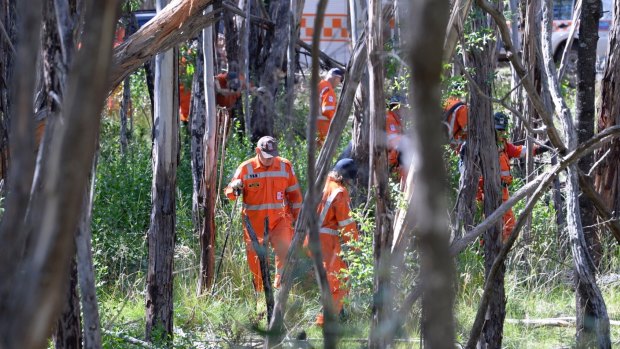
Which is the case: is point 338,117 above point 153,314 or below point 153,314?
above

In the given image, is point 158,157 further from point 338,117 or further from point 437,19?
point 437,19

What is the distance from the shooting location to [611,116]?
310 inches

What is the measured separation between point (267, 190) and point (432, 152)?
803 cm

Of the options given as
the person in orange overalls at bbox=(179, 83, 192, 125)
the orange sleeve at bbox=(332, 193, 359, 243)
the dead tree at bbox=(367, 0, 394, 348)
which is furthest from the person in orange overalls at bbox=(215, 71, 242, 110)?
the dead tree at bbox=(367, 0, 394, 348)

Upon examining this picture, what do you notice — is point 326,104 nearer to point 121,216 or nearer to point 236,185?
point 236,185

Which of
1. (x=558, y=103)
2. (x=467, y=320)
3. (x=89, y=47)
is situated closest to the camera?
(x=89, y=47)

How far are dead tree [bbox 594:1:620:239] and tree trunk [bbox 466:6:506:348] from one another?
2.55 m

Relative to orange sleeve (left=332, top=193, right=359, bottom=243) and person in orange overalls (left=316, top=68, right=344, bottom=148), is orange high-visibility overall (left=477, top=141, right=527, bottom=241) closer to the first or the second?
orange sleeve (left=332, top=193, right=359, bottom=243)

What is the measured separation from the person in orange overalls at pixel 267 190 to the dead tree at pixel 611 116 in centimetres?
290

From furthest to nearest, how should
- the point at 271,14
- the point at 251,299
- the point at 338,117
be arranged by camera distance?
the point at 271,14 → the point at 251,299 → the point at 338,117

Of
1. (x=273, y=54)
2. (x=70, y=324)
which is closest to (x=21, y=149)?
(x=70, y=324)

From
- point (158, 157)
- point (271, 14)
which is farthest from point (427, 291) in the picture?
point (271, 14)

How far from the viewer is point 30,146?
0.86 meters

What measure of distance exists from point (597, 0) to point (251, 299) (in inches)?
164
